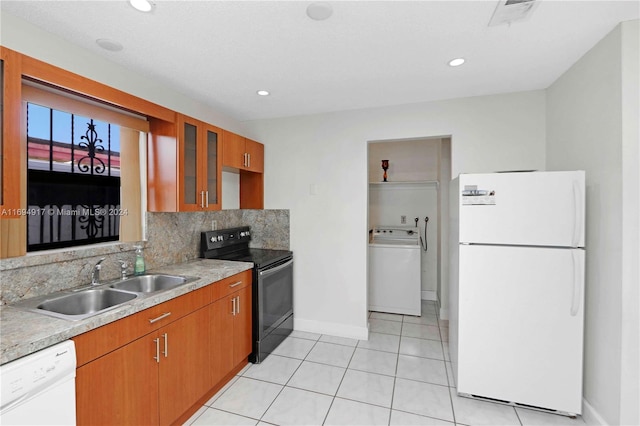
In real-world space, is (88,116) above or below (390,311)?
above

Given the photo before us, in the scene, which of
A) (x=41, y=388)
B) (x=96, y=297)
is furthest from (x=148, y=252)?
(x=41, y=388)

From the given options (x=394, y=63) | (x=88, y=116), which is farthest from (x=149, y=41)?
(x=394, y=63)

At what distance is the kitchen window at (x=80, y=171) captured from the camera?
177 centimetres

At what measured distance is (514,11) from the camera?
1.55 metres

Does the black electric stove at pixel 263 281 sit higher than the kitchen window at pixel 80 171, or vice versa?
the kitchen window at pixel 80 171

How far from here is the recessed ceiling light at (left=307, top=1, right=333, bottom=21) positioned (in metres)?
1.50

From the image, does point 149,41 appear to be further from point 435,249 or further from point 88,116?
point 435,249

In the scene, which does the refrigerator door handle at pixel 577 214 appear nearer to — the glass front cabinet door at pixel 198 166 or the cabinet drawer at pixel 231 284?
the cabinet drawer at pixel 231 284

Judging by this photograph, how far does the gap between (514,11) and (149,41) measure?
6.95 ft

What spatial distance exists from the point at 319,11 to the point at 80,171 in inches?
74.2

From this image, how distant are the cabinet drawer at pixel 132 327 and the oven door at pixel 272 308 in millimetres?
718

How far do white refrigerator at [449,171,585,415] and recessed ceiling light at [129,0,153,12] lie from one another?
2182 mm

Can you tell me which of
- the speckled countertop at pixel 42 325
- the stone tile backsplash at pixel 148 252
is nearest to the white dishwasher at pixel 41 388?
the speckled countertop at pixel 42 325

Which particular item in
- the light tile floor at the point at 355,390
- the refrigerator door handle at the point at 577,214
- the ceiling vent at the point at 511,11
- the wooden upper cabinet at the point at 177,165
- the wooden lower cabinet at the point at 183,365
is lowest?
the light tile floor at the point at 355,390
